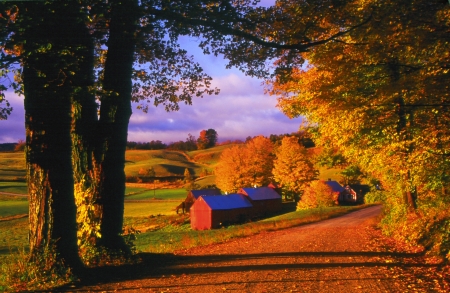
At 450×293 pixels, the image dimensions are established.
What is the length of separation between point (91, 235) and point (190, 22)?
530cm

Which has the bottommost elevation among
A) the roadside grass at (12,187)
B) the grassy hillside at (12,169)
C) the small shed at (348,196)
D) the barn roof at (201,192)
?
the small shed at (348,196)

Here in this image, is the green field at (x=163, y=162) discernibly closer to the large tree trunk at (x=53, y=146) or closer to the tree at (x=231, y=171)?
the tree at (x=231, y=171)

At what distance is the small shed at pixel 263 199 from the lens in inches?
2148

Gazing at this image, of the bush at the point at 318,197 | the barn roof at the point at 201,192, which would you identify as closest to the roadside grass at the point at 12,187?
the barn roof at the point at 201,192

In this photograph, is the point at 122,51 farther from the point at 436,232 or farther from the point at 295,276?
the point at 436,232

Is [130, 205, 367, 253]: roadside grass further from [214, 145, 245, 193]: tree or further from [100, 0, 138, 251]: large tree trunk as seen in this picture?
[214, 145, 245, 193]: tree

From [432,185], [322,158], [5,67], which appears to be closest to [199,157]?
[322,158]

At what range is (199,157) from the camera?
283 ft

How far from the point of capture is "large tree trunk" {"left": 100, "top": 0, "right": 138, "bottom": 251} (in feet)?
33.2

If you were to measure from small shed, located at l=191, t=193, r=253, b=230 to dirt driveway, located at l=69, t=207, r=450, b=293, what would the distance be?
33.9m

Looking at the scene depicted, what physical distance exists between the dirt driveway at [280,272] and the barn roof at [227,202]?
34.9m

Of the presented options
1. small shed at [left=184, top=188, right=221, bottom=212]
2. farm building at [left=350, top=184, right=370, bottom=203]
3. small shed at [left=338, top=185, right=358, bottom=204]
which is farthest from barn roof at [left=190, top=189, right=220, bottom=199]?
farm building at [left=350, top=184, right=370, bottom=203]

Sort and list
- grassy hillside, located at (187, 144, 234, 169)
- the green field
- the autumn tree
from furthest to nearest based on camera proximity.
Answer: grassy hillside, located at (187, 144, 234, 169)
the green field
the autumn tree

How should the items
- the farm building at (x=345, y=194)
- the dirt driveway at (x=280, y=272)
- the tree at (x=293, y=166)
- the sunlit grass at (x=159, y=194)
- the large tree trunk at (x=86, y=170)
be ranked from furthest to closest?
1. the farm building at (x=345, y=194)
2. the tree at (x=293, y=166)
3. the sunlit grass at (x=159, y=194)
4. the large tree trunk at (x=86, y=170)
5. the dirt driveway at (x=280, y=272)
